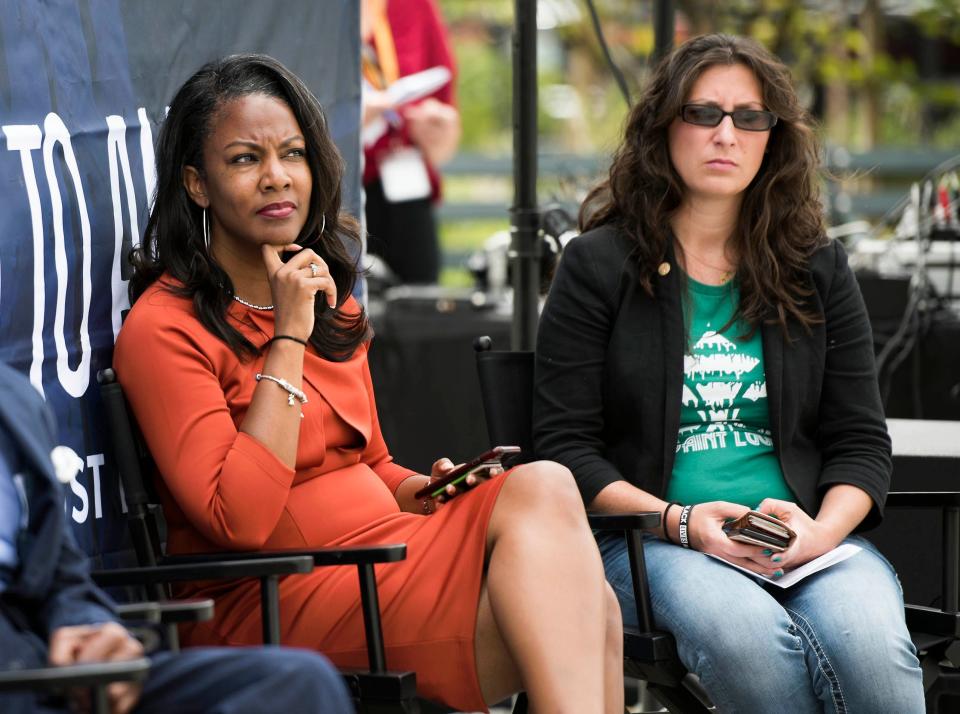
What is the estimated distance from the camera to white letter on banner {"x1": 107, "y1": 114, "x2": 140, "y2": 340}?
308 cm

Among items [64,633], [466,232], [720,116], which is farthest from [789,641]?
[466,232]

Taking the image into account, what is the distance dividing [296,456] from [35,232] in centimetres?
64

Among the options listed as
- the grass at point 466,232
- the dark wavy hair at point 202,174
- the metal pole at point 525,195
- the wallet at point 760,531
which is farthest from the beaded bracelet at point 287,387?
the grass at point 466,232

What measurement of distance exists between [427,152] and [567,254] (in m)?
2.85

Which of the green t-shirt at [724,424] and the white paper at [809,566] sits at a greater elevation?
the green t-shirt at [724,424]

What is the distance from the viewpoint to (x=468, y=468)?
3061 millimetres

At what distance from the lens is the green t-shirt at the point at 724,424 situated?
10.9 ft

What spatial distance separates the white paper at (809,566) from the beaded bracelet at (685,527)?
61mm

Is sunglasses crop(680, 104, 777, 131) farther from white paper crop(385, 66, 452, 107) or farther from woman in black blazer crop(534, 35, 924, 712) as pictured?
white paper crop(385, 66, 452, 107)

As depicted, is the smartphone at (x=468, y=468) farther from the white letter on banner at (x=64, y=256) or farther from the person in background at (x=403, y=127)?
the person in background at (x=403, y=127)

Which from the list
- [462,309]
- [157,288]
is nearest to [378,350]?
[462,309]

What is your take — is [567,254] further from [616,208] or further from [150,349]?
[150,349]

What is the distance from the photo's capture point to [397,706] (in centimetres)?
276

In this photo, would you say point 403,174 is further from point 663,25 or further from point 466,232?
point 466,232
